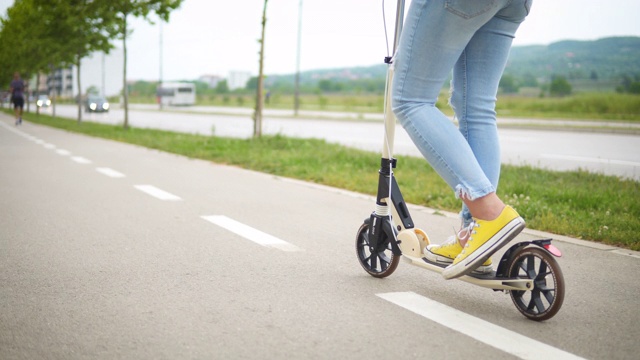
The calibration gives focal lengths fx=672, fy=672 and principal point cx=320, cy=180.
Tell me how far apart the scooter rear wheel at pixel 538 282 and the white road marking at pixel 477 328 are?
18 cm

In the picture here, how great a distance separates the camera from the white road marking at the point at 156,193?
22.1ft

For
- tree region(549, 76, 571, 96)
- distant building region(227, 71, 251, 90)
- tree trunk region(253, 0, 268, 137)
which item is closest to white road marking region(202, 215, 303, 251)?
tree trunk region(253, 0, 268, 137)

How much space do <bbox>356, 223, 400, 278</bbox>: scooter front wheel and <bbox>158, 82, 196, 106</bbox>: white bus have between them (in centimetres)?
6717

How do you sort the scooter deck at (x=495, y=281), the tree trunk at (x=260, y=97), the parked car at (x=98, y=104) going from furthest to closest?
the parked car at (x=98, y=104), the tree trunk at (x=260, y=97), the scooter deck at (x=495, y=281)

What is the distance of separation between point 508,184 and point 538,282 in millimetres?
4616

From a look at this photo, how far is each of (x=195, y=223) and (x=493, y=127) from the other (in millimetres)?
2861

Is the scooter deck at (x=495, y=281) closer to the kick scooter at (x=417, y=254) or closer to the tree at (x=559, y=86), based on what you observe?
the kick scooter at (x=417, y=254)

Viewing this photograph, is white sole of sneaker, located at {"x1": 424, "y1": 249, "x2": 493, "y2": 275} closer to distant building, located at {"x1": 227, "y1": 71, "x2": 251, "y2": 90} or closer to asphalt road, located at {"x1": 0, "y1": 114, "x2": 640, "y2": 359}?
asphalt road, located at {"x1": 0, "y1": 114, "x2": 640, "y2": 359}

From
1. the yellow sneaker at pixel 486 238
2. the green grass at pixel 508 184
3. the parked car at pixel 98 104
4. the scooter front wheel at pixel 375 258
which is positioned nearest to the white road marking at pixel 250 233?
the scooter front wheel at pixel 375 258

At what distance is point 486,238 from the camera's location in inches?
110

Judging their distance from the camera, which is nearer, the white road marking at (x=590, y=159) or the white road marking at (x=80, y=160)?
the white road marking at (x=80, y=160)

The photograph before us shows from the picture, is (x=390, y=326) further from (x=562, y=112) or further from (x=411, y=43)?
(x=562, y=112)

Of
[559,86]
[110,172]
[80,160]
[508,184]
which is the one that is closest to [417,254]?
[508,184]

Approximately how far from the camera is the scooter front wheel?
3465mm
